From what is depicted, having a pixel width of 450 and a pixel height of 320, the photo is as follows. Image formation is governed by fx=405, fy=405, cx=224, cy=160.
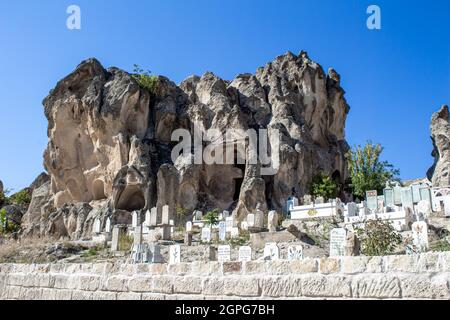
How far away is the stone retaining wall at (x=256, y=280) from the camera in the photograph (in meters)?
3.72

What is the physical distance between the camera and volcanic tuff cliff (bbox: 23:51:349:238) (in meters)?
29.2

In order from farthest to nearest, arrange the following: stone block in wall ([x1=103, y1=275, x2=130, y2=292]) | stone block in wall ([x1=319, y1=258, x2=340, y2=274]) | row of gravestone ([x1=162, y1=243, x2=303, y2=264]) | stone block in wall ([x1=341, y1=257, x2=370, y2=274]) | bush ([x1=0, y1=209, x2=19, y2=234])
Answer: bush ([x1=0, y1=209, x2=19, y2=234]) < row of gravestone ([x1=162, y1=243, x2=303, y2=264]) < stone block in wall ([x1=103, y1=275, x2=130, y2=292]) < stone block in wall ([x1=319, y1=258, x2=340, y2=274]) < stone block in wall ([x1=341, y1=257, x2=370, y2=274])

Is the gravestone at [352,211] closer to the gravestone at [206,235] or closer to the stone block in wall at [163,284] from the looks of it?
the gravestone at [206,235]

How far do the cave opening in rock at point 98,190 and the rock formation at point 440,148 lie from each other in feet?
85.8

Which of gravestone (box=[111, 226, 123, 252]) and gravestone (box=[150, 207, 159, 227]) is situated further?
gravestone (box=[150, 207, 159, 227])

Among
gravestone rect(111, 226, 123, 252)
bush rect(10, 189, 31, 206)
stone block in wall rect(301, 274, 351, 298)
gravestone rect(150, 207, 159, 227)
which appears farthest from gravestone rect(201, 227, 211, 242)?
bush rect(10, 189, 31, 206)

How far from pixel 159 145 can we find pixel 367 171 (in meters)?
17.8

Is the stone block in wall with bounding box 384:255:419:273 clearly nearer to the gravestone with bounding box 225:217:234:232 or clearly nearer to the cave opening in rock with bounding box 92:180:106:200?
the gravestone with bounding box 225:217:234:232

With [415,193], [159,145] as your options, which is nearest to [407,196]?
[415,193]

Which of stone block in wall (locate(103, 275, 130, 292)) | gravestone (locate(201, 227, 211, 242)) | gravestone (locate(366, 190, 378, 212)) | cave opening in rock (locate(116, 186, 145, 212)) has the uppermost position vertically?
cave opening in rock (locate(116, 186, 145, 212))

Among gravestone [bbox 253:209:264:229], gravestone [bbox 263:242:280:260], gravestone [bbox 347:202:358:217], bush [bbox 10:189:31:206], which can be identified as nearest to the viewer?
gravestone [bbox 263:242:280:260]

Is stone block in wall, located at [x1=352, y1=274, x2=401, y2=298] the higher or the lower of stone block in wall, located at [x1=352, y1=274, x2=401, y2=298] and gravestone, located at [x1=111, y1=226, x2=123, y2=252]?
the lower

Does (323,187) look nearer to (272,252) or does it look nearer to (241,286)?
(272,252)

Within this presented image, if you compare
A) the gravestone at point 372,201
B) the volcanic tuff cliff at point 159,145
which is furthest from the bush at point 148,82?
the gravestone at point 372,201
